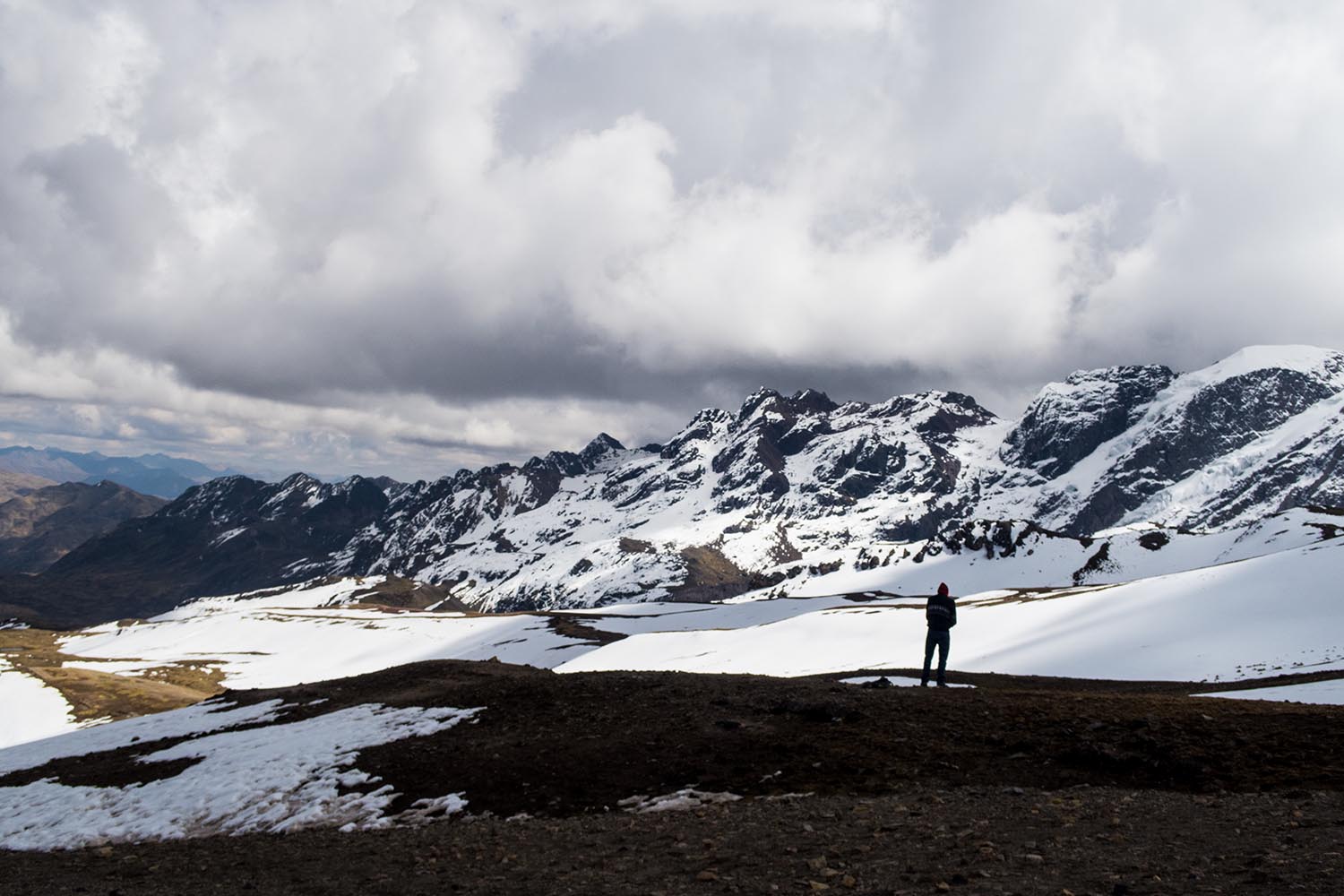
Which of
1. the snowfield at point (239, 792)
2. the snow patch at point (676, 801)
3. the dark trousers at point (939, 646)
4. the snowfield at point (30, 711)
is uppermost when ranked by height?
the dark trousers at point (939, 646)

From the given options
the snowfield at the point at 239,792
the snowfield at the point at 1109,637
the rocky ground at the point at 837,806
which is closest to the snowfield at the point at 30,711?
the snowfield at the point at 239,792

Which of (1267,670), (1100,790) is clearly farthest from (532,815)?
(1267,670)

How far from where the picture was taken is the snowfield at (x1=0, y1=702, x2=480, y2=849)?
68.5 feet

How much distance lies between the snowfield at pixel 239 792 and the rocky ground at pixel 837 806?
1.07 meters

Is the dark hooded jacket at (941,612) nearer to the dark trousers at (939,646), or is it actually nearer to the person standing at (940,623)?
the person standing at (940,623)

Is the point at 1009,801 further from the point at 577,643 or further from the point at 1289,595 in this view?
Result: the point at 577,643

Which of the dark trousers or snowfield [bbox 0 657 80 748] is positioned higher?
the dark trousers

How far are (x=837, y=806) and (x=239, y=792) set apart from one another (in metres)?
18.4

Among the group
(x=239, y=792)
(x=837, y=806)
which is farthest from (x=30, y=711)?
(x=837, y=806)

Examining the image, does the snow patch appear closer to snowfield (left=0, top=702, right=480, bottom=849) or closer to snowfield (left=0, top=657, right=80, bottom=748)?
snowfield (left=0, top=702, right=480, bottom=849)

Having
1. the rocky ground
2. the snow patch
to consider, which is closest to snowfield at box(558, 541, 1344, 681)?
the rocky ground

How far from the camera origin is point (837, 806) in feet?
51.4

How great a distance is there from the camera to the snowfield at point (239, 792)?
2089 centimetres

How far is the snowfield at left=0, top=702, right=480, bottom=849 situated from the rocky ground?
107cm
